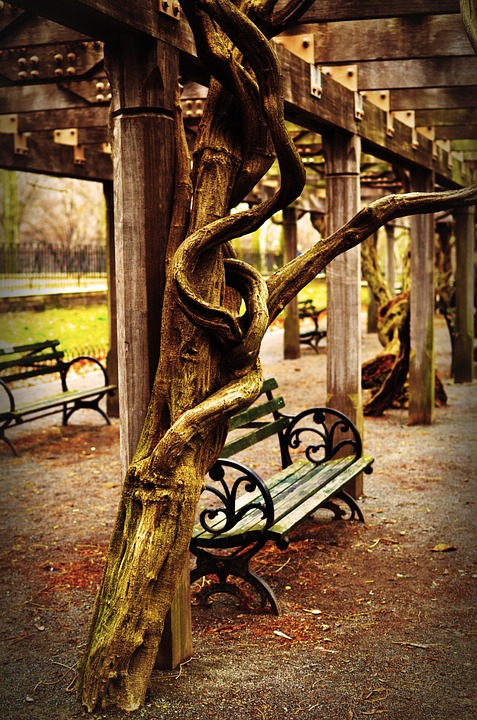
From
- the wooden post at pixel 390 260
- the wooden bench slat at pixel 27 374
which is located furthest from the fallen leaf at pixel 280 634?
the wooden post at pixel 390 260

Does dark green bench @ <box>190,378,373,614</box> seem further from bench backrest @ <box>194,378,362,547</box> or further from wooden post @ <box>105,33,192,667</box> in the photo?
wooden post @ <box>105,33,192,667</box>

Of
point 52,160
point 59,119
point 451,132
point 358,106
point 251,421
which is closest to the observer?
point 251,421

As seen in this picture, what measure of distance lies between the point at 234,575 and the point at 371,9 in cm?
360

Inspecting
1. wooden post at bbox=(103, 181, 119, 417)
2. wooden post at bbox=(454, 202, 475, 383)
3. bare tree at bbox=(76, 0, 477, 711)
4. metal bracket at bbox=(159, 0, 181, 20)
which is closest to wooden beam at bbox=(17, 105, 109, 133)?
wooden post at bbox=(103, 181, 119, 417)

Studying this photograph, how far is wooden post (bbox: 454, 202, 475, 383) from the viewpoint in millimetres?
13578

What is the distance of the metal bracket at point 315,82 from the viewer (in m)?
6.05

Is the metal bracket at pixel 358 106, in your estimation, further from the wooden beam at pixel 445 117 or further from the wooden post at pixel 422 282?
the wooden post at pixel 422 282

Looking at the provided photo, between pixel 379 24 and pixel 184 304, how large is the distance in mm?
3614

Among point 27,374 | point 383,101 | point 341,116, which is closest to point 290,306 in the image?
point 27,374

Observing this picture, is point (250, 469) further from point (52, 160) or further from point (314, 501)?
point (52, 160)

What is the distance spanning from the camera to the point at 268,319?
406 centimetres

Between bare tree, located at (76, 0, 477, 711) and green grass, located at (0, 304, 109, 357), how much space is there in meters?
12.9

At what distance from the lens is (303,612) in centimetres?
493

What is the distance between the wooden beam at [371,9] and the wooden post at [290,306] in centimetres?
1082
